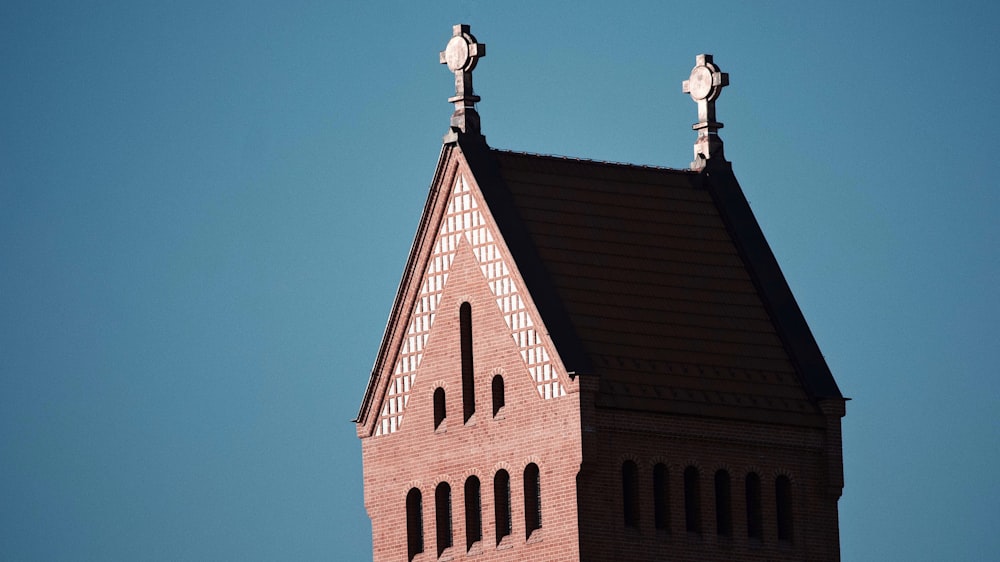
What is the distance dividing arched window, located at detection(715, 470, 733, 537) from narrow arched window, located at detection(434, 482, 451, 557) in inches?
289

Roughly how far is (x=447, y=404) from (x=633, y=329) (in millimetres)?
5654

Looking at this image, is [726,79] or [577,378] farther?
[726,79]

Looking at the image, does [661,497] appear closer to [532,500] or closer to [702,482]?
[702,482]

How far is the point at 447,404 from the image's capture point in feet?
400

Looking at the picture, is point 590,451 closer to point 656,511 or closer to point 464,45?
point 656,511

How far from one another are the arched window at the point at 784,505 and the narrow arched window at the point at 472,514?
822 cm

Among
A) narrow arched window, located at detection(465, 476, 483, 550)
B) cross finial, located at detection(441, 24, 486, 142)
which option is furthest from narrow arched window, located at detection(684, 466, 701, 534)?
cross finial, located at detection(441, 24, 486, 142)

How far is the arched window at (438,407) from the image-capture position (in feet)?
401

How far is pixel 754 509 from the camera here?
400 ft

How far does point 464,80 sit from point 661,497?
12.8 m

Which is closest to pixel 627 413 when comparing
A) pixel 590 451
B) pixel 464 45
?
pixel 590 451

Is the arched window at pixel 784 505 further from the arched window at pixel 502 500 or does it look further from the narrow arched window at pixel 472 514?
the narrow arched window at pixel 472 514

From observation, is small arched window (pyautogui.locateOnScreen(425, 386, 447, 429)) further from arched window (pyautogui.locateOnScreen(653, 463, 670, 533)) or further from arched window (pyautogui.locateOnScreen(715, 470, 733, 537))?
arched window (pyautogui.locateOnScreen(715, 470, 733, 537))

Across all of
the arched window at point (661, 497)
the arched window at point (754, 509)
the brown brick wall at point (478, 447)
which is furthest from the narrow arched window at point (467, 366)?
the arched window at point (754, 509)
